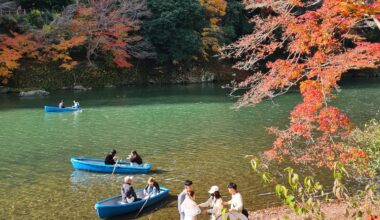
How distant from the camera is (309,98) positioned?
11.6 m

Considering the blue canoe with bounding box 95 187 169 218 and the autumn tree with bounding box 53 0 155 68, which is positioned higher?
the autumn tree with bounding box 53 0 155 68

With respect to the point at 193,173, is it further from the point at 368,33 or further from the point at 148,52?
the point at 368,33

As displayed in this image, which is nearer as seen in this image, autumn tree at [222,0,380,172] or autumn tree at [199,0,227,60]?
autumn tree at [222,0,380,172]

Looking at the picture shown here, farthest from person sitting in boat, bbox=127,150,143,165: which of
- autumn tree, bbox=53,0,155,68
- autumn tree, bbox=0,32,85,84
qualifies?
autumn tree, bbox=53,0,155,68

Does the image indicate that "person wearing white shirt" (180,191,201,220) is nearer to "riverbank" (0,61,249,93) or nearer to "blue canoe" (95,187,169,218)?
"blue canoe" (95,187,169,218)

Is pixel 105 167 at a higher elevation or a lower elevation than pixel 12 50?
lower

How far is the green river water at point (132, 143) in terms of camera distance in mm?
12836

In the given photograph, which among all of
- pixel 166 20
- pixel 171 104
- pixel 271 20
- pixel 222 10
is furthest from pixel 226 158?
pixel 222 10

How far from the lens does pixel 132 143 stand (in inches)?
808

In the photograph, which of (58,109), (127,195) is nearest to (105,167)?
(127,195)

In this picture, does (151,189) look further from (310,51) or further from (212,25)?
(212,25)

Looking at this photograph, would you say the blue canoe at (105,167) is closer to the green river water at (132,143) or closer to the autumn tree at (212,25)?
the green river water at (132,143)

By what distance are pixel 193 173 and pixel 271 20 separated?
7.31 meters

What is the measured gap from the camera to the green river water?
42.1 feet
